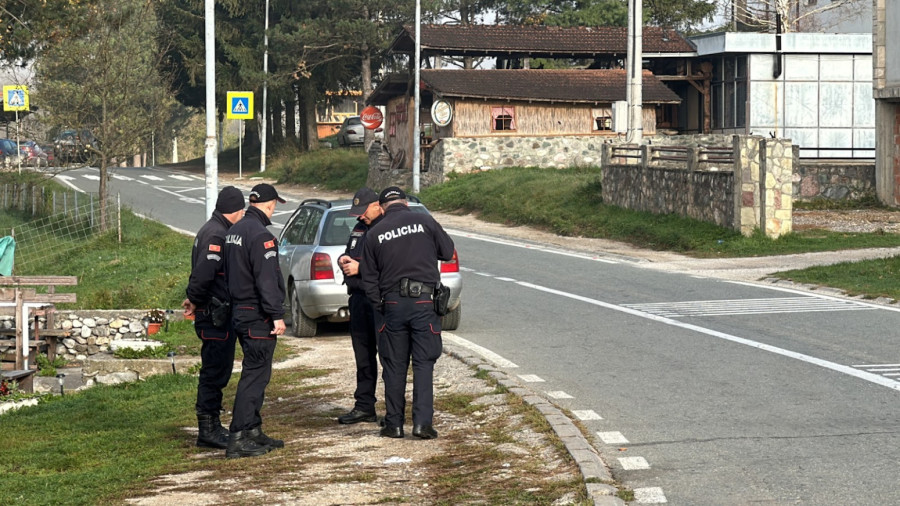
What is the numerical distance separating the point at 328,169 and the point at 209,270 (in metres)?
46.0

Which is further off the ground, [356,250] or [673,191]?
[673,191]

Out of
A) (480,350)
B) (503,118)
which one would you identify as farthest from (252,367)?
(503,118)

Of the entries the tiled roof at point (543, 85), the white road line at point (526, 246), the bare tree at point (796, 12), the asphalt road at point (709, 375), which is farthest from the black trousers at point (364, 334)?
the bare tree at point (796, 12)

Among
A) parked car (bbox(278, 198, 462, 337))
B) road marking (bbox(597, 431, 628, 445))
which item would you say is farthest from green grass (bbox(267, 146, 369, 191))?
road marking (bbox(597, 431, 628, 445))

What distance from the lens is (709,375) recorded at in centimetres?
1075

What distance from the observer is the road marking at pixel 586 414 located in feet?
29.3

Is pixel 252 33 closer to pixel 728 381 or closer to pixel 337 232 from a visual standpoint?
pixel 337 232

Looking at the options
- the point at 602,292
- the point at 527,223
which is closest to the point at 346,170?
the point at 527,223

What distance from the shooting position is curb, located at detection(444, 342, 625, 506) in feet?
21.8

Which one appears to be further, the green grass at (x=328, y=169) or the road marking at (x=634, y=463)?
the green grass at (x=328, y=169)

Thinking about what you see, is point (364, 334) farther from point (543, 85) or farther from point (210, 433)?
point (543, 85)

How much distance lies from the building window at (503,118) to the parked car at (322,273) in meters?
29.6

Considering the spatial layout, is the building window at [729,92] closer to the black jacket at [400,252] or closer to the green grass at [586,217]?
the green grass at [586,217]

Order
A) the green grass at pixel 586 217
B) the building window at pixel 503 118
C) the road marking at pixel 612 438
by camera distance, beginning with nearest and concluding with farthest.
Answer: the road marking at pixel 612 438 → the green grass at pixel 586 217 → the building window at pixel 503 118
